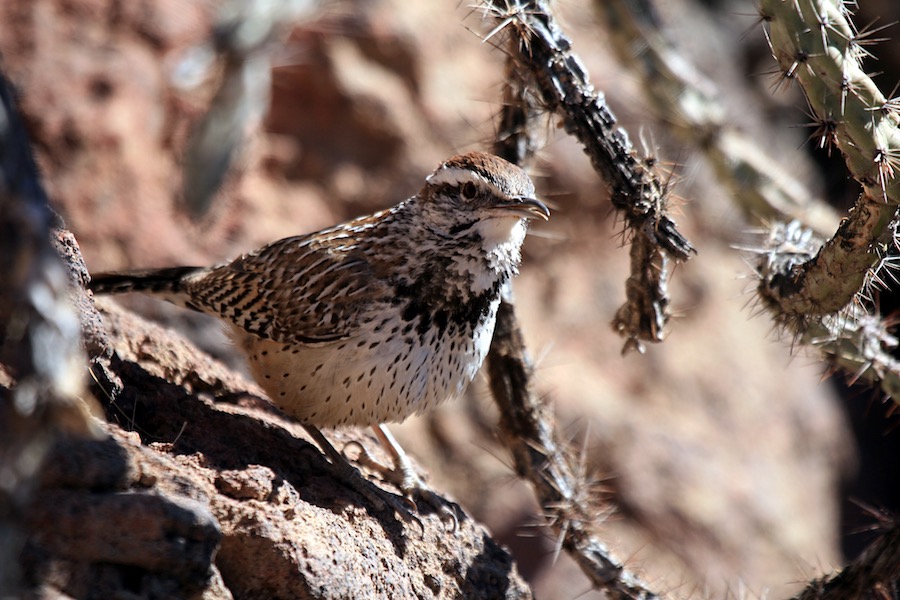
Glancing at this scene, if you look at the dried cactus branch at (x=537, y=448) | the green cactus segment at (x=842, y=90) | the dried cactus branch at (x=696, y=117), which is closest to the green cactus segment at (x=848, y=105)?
the green cactus segment at (x=842, y=90)

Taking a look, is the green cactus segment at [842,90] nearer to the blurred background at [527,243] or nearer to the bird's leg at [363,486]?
the bird's leg at [363,486]

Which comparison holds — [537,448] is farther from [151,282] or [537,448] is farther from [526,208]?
[151,282]

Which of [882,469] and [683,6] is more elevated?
[683,6]

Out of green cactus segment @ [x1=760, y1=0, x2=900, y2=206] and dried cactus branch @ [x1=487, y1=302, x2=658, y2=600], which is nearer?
green cactus segment @ [x1=760, y1=0, x2=900, y2=206]

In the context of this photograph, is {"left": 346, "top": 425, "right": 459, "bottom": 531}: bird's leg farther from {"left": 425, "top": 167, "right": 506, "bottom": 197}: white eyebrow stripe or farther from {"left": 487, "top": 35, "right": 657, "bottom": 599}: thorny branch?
{"left": 425, "top": 167, "right": 506, "bottom": 197}: white eyebrow stripe

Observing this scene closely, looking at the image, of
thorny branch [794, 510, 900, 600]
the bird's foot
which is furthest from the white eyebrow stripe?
thorny branch [794, 510, 900, 600]

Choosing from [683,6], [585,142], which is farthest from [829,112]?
[683,6]

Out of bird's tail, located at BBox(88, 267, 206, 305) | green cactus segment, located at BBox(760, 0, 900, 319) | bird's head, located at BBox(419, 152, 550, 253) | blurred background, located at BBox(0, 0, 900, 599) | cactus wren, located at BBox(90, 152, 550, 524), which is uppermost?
green cactus segment, located at BBox(760, 0, 900, 319)

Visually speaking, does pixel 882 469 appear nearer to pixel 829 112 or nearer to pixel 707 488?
pixel 707 488
